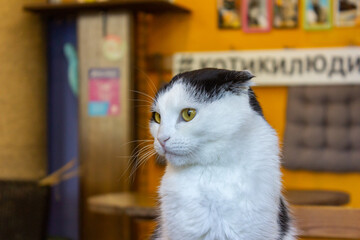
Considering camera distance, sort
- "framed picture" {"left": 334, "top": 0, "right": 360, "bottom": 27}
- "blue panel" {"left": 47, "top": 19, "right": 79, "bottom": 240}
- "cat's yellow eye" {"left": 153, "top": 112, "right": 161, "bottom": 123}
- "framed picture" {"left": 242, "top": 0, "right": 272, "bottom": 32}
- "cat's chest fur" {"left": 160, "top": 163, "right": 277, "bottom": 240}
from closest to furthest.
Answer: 1. "cat's chest fur" {"left": 160, "top": 163, "right": 277, "bottom": 240}
2. "cat's yellow eye" {"left": 153, "top": 112, "right": 161, "bottom": 123}
3. "framed picture" {"left": 334, "top": 0, "right": 360, "bottom": 27}
4. "framed picture" {"left": 242, "top": 0, "right": 272, "bottom": 32}
5. "blue panel" {"left": 47, "top": 19, "right": 79, "bottom": 240}

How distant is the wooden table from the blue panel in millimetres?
1129

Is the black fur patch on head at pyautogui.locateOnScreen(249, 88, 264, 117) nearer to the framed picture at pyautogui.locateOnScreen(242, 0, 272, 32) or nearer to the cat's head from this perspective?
the cat's head

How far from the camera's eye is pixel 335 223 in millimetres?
1017

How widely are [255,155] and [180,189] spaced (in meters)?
0.11

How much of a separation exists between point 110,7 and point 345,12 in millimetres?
1451

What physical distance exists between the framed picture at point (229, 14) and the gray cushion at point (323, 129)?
587 mm

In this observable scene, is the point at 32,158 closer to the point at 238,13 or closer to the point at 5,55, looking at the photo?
the point at 5,55

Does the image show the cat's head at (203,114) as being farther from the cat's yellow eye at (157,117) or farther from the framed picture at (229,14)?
the framed picture at (229,14)

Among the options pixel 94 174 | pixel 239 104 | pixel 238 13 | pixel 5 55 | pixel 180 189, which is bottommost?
pixel 94 174

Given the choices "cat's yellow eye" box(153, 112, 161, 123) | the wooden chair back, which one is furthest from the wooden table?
"cat's yellow eye" box(153, 112, 161, 123)

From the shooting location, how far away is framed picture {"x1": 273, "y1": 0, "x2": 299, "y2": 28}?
10.1 feet

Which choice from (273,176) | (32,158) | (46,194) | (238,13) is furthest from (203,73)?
(32,158)

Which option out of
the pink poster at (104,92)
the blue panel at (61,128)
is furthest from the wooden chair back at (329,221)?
the blue panel at (61,128)

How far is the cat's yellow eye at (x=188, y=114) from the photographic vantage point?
0.67m
